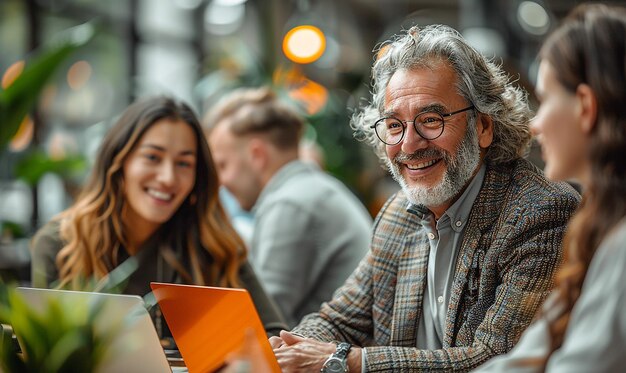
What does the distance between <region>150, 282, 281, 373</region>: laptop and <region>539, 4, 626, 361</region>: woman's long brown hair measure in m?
0.59

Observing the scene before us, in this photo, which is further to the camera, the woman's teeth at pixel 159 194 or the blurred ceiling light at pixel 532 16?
the blurred ceiling light at pixel 532 16

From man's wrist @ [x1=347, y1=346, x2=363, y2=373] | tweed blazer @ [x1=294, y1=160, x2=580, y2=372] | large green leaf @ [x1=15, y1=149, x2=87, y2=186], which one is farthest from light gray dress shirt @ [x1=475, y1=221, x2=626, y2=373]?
A: large green leaf @ [x1=15, y1=149, x2=87, y2=186]

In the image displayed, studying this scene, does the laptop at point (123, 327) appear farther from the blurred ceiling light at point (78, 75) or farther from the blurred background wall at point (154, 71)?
the blurred ceiling light at point (78, 75)

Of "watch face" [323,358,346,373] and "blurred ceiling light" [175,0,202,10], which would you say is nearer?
"watch face" [323,358,346,373]

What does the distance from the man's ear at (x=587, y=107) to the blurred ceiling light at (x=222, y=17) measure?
6920mm

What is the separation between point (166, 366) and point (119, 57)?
5.59 metres

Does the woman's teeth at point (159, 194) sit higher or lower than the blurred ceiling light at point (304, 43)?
lower

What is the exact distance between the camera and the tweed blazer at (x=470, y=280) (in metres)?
1.82

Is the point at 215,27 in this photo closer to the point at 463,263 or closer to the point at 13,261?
the point at 13,261

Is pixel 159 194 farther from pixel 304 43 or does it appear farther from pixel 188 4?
pixel 188 4

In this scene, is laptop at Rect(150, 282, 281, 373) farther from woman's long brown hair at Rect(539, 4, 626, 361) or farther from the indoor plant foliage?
woman's long brown hair at Rect(539, 4, 626, 361)

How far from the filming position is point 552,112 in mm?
1390

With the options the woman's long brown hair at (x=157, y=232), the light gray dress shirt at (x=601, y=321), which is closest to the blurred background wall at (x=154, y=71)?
the woman's long brown hair at (x=157, y=232)

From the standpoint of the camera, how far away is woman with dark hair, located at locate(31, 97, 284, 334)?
106 inches
